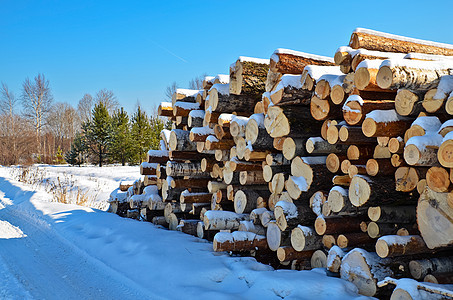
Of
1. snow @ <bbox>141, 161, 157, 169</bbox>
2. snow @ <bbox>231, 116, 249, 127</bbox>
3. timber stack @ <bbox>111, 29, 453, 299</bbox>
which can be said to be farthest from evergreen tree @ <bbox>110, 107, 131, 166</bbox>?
snow @ <bbox>231, 116, 249, 127</bbox>

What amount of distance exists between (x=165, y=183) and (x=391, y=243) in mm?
4293

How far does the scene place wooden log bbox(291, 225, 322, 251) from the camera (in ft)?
12.2

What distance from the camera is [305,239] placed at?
3.71 metres

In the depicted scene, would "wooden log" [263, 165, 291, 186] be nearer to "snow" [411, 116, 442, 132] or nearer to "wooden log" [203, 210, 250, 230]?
"wooden log" [203, 210, 250, 230]

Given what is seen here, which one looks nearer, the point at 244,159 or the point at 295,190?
the point at 295,190

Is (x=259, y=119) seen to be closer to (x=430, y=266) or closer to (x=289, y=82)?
(x=289, y=82)

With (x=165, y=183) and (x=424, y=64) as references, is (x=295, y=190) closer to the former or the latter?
(x=424, y=64)

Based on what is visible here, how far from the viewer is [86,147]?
91.1 ft

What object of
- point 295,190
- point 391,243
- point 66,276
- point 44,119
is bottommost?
point 66,276

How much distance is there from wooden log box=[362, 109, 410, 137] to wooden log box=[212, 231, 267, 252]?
82.6 inches

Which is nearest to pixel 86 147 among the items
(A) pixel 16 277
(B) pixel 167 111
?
(B) pixel 167 111

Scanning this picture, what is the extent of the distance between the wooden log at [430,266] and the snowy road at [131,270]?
0.61 meters

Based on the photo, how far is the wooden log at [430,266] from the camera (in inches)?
117

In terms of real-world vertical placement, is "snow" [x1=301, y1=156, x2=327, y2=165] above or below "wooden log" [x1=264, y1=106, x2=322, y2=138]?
below
